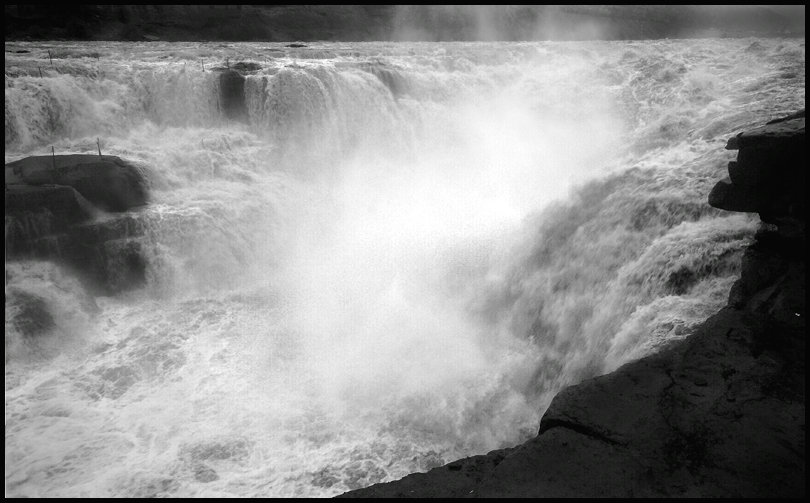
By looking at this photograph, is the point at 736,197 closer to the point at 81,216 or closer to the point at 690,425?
the point at 690,425

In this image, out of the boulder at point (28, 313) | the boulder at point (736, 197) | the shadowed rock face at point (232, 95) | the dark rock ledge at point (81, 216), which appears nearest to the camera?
the boulder at point (736, 197)

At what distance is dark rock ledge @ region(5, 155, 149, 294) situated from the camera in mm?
8852

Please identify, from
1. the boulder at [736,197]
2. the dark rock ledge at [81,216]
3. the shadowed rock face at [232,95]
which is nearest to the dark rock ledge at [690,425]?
the boulder at [736,197]

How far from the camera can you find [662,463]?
3008 millimetres

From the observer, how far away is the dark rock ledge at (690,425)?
9.48ft

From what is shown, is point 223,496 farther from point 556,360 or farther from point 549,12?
point 549,12

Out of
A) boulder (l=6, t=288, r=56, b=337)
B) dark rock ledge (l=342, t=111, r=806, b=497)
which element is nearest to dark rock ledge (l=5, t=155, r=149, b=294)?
boulder (l=6, t=288, r=56, b=337)

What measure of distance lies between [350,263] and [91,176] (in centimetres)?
580

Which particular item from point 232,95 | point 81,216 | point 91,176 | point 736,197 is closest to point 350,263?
point 81,216

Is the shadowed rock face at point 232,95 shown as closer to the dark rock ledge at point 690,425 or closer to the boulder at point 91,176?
the boulder at point 91,176

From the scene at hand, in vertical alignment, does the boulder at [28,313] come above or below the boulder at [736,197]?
below

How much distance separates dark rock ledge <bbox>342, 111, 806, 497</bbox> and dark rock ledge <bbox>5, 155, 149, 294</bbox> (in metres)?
8.76

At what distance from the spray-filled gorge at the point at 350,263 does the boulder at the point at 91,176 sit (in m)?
0.65

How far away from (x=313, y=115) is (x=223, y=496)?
11.1 metres
